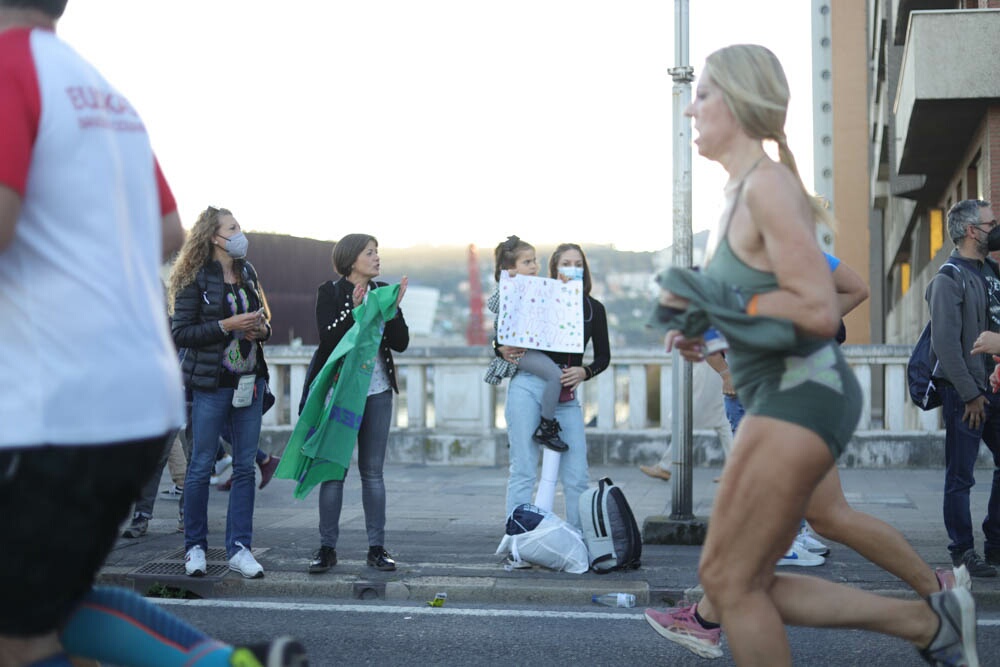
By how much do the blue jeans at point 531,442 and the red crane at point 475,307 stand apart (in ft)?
227

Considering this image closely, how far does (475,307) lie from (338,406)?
259ft

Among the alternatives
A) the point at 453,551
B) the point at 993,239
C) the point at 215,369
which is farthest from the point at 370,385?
the point at 993,239

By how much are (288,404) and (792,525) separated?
11.8 meters

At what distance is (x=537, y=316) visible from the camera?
7.27m

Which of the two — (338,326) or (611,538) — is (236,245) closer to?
(338,326)

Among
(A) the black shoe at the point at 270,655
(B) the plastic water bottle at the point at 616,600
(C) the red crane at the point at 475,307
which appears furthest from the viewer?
(C) the red crane at the point at 475,307

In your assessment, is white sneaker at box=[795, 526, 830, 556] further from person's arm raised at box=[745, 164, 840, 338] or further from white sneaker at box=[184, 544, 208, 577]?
person's arm raised at box=[745, 164, 840, 338]

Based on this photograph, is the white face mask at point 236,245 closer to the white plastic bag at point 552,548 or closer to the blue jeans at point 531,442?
the blue jeans at point 531,442

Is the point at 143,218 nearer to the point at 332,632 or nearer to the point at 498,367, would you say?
the point at 332,632

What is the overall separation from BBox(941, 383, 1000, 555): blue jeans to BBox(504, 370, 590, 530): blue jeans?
84.7 inches

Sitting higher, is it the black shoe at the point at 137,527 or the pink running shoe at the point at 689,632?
the pink running shoe at the point at 689,632


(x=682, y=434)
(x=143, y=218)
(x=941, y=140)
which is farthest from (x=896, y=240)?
(x=143, y=218)

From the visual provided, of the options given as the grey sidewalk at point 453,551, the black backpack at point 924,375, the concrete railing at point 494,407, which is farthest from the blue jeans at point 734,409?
the concrete railing at point 494,407

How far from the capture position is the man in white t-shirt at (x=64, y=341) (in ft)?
7.43
